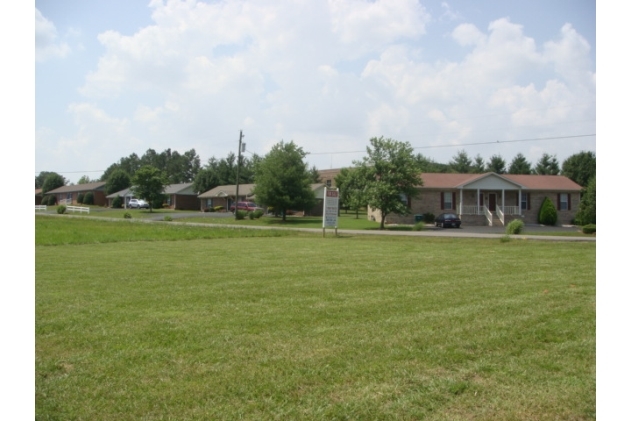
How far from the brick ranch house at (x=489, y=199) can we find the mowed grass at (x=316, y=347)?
116 feet

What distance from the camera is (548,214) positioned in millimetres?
45219

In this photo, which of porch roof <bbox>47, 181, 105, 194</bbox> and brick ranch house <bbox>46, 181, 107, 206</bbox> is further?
porch roof <bbox>47, 181, 105, 194</bbox>

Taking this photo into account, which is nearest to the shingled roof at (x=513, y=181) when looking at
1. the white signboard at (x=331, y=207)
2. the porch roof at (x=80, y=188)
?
the white signboard at (x=331, y=207)

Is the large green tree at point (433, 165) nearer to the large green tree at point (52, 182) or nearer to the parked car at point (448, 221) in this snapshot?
the parked car at point (448, 221)

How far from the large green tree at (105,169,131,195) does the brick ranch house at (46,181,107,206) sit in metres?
1.30

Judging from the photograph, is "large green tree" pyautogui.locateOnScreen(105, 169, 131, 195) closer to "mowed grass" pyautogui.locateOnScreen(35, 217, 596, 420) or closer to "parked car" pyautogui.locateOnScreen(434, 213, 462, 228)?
"parked car" pyautogui.locateOnScreen(434, 213, 462, 228)

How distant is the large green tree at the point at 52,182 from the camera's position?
3819 inches

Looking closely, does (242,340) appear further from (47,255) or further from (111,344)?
(47,255)

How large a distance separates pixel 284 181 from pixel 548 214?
2304 centimetres

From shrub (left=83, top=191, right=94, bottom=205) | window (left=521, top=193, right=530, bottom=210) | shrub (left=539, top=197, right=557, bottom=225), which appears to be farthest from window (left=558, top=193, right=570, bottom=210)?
shrub (left=83, top=191, right=94, bottom=205)

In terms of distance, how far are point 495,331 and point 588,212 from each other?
1470 inches

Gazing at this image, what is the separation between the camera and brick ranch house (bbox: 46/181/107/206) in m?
89.8

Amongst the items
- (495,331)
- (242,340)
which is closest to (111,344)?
(242,340)

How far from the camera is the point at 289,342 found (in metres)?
5.96
